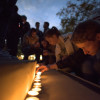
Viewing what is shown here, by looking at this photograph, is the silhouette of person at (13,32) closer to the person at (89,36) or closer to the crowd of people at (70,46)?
the crowd of people at (70,46)

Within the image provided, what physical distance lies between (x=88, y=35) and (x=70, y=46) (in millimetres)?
1316

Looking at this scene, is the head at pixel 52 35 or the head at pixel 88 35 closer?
the head at pixel 88 35

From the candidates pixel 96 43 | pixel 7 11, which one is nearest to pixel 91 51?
pixel 96 43

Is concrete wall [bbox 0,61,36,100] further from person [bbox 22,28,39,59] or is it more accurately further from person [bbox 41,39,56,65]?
person [bbox 22,28,39,59]

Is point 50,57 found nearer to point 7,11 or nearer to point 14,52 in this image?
point 14,52

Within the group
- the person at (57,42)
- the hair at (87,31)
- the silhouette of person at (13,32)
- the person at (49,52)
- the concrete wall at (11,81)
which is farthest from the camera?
the person at (49,52)

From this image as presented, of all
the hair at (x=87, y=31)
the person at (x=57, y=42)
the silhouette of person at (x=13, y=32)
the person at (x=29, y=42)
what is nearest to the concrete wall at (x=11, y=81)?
the hair at (x=87, y=31)

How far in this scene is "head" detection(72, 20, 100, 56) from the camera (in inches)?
62.2

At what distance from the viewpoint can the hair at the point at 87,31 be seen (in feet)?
5.16

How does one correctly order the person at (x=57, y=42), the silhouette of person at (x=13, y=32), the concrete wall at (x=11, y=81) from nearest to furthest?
the concrete wall at (x=11, y=81)
the person at (x=57, y=42)
the silhouette of person at (x=13, y=32)

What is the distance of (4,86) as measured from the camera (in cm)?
50

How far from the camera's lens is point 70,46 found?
9.67 ft

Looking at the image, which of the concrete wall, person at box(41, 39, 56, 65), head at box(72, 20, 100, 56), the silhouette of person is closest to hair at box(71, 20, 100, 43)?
head at box(72, 20, 100, 56)

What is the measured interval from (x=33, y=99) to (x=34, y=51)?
13.2 ft
